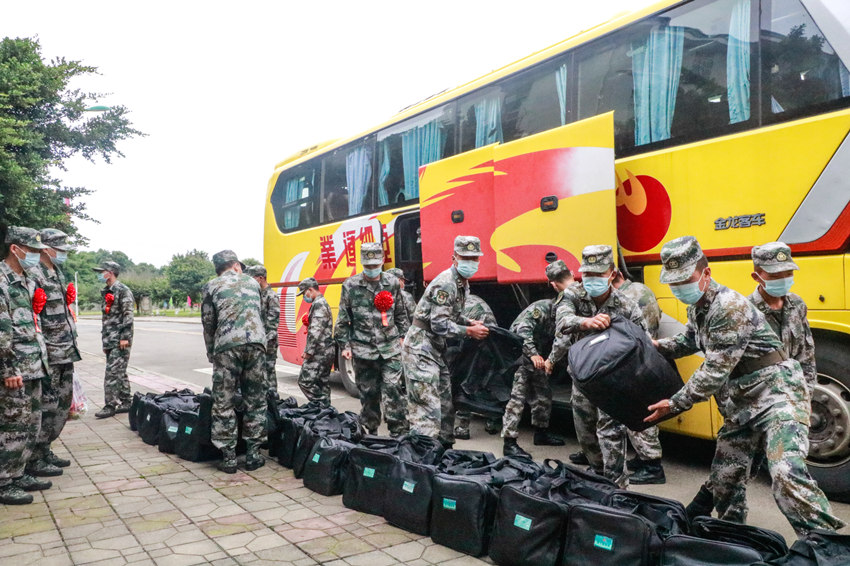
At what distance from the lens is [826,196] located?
4.27m

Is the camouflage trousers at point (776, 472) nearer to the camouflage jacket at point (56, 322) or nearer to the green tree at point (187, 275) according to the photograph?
the camouflage jacket at point (56, 322)

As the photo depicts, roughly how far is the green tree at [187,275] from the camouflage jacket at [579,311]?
56.8 m

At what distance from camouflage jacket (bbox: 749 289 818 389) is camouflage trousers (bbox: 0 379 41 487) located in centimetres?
514

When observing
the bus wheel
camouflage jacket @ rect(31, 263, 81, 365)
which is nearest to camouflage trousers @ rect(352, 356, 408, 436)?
camouflage jacket @ rect(31, 263, 81, 365)

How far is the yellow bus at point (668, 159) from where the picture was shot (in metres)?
4.32

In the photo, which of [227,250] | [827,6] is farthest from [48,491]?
[827,6]

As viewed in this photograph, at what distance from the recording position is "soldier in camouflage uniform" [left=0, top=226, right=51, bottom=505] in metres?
4.54

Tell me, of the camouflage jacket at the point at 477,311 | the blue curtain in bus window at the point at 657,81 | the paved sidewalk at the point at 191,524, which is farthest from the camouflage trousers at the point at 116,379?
the blue curtain in bus window at the point at 657,81

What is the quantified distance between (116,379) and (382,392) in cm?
414

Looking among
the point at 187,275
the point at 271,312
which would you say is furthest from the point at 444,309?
the point at 187,275

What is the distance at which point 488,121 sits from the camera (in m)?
6.95

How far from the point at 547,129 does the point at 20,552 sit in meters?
5.34

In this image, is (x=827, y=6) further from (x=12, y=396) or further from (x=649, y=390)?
(x=12, y=396)

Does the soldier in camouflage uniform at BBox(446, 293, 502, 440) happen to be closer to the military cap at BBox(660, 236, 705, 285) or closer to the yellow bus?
the yellow bus
